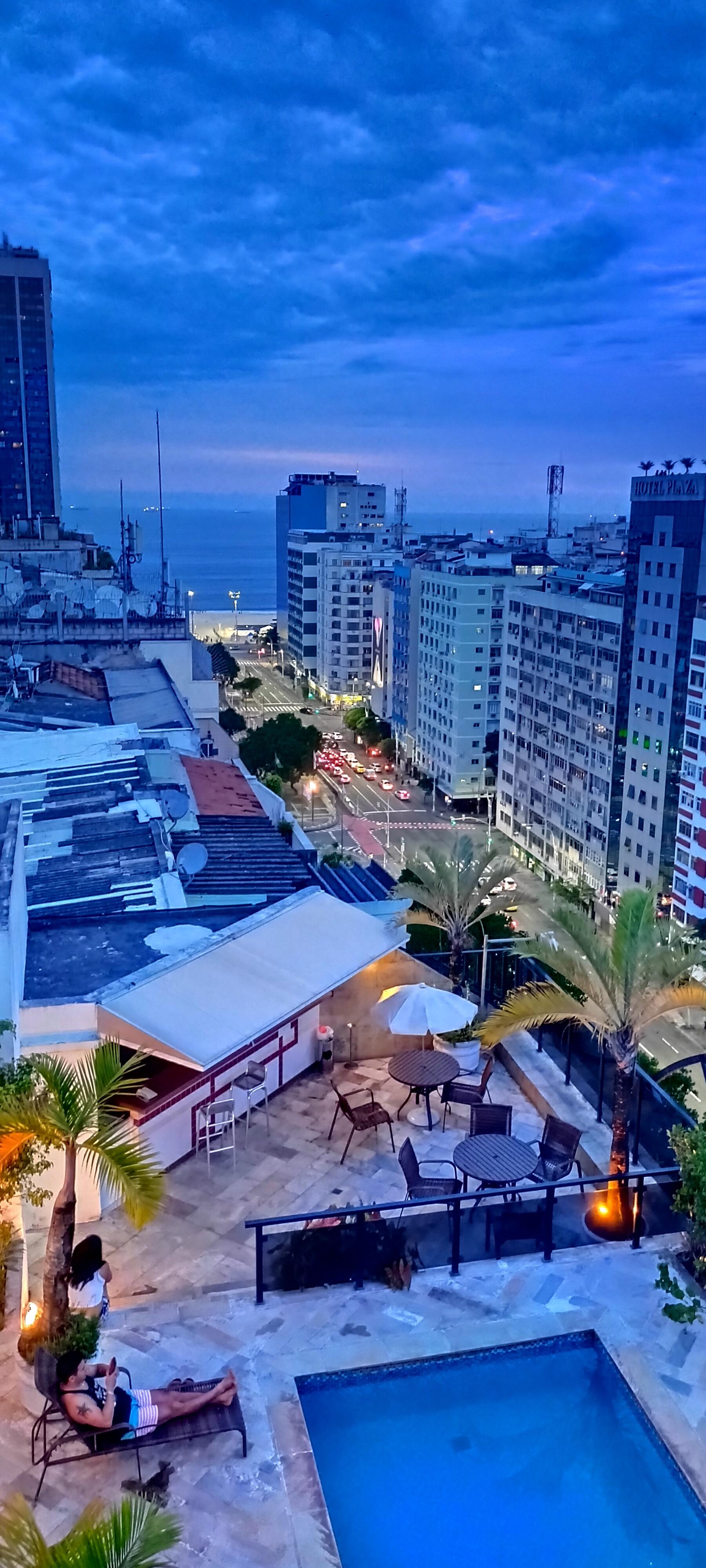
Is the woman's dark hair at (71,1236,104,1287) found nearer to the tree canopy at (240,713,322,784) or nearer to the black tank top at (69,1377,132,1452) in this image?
the black tank top at (69,1377,132,1452)

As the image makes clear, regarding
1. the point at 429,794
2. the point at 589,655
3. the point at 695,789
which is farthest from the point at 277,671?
the point at 695,789

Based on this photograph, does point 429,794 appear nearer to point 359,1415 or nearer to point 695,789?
point 695,789

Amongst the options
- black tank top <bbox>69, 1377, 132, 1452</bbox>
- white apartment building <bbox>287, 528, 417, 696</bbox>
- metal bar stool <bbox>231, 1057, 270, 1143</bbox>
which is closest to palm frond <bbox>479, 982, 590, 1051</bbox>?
metal bar stool <bbox>231, 1057, 270, 1143</bbox>

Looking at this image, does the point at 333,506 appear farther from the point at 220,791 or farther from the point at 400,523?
the point at 220,791

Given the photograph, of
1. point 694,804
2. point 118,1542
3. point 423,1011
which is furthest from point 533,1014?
point 694,804

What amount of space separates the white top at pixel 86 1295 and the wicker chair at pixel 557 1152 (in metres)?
4.34

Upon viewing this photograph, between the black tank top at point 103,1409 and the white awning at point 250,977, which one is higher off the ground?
the white awning at point 250,977

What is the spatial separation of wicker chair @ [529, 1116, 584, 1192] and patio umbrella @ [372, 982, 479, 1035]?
175 cm

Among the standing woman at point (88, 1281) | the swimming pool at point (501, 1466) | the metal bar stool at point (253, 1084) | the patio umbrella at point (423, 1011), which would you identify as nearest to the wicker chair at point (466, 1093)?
the patio umbrella at point (423, 1011)

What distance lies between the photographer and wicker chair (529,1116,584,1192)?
35.0ft

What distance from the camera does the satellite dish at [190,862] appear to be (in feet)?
52.3

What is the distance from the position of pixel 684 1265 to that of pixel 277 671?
135 meters

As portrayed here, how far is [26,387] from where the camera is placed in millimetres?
140625

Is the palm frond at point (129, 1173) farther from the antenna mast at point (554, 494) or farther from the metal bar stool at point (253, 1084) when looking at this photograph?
the antenna mast at point (554, 494)
